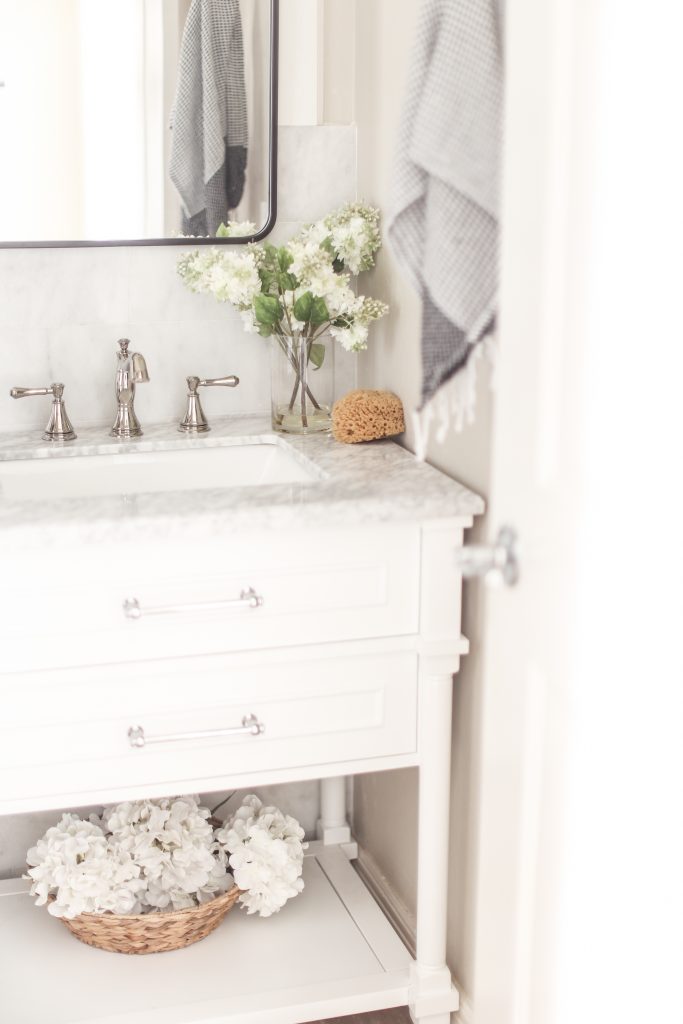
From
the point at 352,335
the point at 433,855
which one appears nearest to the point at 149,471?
the point at 352,335

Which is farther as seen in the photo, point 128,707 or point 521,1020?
point 128,707

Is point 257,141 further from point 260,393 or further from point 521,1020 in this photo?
point 521,1020

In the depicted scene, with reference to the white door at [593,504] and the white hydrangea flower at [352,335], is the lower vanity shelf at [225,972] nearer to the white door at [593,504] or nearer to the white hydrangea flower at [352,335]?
the white door at [593,504]

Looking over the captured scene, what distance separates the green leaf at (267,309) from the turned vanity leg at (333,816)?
94cm

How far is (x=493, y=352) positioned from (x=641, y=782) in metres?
0.60

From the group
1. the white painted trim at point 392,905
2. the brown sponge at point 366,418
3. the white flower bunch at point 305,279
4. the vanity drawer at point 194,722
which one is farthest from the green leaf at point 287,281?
the white painted trim at point 392,905

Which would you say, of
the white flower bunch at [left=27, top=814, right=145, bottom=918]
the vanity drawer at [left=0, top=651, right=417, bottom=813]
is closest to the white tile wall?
the white flower bunch at [left=27, top=814, right=145, bottom=918]

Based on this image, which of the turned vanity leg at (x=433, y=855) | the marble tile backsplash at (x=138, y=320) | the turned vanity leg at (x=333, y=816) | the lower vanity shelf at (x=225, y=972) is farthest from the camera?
the turned vanity leg at (x=333, y=816)

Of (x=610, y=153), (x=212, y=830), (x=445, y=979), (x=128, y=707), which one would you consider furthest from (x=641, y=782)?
(x=212, y=830)

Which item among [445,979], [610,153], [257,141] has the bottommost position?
[445,979]

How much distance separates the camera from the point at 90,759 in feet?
4.90

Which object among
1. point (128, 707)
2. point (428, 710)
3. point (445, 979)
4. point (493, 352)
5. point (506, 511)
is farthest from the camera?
point (445, 979)

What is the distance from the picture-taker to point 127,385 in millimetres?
1890

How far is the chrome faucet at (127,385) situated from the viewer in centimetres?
187
